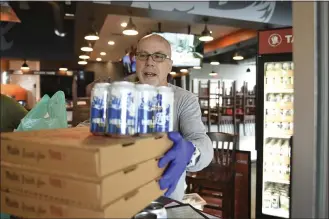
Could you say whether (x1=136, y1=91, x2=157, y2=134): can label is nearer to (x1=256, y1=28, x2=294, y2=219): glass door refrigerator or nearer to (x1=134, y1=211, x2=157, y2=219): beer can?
(x1=134, y1=211, x2=157, y2=219): beer can

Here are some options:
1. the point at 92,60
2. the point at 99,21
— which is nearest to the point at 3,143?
the point at 99,21

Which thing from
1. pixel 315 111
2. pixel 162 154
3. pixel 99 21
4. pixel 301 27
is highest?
pixel 99 21

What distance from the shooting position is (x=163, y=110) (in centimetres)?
127

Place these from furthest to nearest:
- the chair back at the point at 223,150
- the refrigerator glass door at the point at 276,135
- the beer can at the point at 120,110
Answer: the refrigerator glass door at the point at 276,135 → the chair back at the point at 223,150 → the beer can at the point at 120,110

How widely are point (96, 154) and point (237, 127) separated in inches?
373

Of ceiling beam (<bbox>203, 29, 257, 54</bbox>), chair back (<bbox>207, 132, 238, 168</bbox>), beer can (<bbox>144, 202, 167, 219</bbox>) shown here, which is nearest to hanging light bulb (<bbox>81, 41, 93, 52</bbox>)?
ceiling beam (<bbox>203, 29, 257, 54</bbox>)

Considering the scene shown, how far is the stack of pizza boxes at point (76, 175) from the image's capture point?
3.03ft

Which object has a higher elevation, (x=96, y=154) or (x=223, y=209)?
(x=96, y=154)

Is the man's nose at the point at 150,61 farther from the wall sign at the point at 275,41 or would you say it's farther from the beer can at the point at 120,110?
the wall sign at the point at 275,41

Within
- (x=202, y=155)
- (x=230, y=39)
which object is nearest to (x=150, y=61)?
(x=202, y=155)

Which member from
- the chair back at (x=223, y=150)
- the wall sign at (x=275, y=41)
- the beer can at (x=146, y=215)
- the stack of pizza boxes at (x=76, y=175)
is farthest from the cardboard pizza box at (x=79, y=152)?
the wall sign at (x=275, y=41)

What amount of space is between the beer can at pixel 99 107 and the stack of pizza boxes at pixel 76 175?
51mm

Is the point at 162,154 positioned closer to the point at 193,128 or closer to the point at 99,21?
the point at 193,128

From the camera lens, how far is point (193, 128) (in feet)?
6.79
